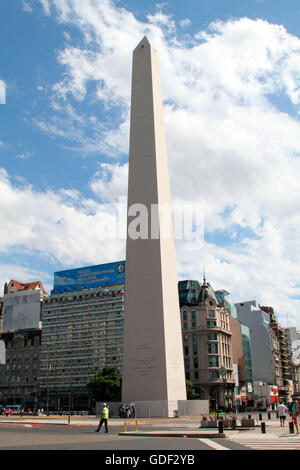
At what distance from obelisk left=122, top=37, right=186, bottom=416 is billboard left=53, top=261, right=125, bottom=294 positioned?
60194 millimetres

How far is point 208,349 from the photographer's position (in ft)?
272

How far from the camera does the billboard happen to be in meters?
99.9

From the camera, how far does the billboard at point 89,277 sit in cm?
9994

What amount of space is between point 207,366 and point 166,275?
161ft

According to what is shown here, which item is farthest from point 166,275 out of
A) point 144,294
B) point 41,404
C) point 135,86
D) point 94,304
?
point 41,404

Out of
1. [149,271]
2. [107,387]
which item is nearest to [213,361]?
[107,387]

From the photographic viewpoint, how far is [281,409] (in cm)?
2486

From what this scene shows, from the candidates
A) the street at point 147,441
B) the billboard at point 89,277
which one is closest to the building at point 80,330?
the billboard at point 89,277

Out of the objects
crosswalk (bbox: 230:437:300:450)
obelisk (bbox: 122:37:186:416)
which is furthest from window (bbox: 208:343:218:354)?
crosswalk (bbox: 230:437:300:450)

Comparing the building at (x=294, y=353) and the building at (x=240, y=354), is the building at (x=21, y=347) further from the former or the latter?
the building at (x=294, y=353)

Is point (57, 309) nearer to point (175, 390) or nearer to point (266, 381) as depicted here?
point (266, 381)

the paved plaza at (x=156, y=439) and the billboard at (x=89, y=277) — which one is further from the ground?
the billboard at (x=89, y=277)

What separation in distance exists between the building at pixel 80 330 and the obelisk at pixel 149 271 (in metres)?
57.5

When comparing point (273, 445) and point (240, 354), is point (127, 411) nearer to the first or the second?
point (273, 445)
